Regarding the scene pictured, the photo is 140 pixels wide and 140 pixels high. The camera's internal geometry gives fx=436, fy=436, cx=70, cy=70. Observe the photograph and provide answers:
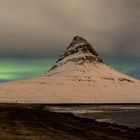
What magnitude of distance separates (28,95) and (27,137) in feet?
510

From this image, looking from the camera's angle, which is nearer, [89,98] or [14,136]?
[14,136]

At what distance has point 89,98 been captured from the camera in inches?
7657

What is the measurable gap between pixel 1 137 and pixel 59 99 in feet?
495

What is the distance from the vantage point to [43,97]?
18662 centimetres

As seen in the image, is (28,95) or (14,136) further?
(28,95)

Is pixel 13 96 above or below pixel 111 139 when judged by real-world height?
above

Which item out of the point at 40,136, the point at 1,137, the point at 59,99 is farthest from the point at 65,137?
the point at 59,99

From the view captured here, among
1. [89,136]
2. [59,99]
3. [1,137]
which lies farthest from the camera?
[59,99]

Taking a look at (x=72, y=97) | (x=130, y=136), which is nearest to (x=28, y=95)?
(x=72, y=97)

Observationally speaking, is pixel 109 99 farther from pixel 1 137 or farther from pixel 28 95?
pixel 1 137

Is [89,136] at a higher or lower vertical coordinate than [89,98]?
lower

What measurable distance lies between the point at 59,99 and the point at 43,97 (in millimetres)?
7063

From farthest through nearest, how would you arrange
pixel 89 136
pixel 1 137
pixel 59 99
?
pixel 59 99, pixel 89 136, pixel 1 137

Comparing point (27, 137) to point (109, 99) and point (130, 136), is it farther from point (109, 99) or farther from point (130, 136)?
point (109, 99)
